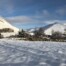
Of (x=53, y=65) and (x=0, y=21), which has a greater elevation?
(x=0, y=21)

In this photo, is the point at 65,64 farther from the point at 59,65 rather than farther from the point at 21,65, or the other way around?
the point at 21,65

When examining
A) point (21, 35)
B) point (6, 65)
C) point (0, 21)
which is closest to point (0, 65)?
point (6, 65)

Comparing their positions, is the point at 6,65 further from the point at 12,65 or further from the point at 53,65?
the point at 53,65

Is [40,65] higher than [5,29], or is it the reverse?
[5,29]

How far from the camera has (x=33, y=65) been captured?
4586 millimetres

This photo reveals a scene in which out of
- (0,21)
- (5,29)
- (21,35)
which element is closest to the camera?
(21,35)

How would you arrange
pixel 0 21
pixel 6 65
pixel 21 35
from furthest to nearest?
pixel 0 21 < pixel 21 35 < pixel 6 65

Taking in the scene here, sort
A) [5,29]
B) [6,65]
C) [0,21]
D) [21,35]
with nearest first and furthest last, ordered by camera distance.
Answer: [6,65]
[21,35]
[5,29]
[0,21]

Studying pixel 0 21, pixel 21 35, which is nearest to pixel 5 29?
pixel 0 21

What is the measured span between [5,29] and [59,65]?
36.3 meters

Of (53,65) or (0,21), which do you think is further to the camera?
(0,21)

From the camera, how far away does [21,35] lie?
2872 centimetres

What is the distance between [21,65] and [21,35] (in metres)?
24.2

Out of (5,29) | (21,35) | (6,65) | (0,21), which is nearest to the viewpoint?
(6,65)
